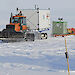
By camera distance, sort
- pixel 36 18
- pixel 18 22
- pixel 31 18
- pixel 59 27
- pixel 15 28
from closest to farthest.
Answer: pixel 15 28 → pixel 18 22 → pixel 36 18 → pixel 31 18 → pixel 59 27

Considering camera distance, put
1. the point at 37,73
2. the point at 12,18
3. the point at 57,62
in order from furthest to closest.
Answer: the point at 12,18 < the point at 57,62 < the point at 37,73

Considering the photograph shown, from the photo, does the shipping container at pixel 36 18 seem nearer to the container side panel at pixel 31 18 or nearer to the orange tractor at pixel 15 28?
the container side panel at pixel 31 18

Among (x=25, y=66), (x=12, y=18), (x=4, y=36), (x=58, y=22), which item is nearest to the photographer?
(x=25, y=66)

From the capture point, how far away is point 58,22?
21.0 meters

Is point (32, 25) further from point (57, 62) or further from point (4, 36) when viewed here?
point (57, 62)

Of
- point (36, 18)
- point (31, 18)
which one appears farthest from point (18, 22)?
point (36, 18)

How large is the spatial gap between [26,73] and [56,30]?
643 inches

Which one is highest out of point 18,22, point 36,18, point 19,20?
point 36,18

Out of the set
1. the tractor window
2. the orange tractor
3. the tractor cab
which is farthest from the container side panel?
the tractor window

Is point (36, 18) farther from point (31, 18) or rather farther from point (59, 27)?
point (59, 27)

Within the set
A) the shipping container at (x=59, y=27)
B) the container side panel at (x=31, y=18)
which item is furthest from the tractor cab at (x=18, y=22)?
the shipping container at (x=59, y=27)

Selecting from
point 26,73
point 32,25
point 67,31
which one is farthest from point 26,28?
point 26,73

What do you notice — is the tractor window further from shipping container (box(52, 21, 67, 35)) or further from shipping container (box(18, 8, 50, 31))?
shipping container (box(52, 21, 67, 35))

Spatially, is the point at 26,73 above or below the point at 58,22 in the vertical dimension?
below
